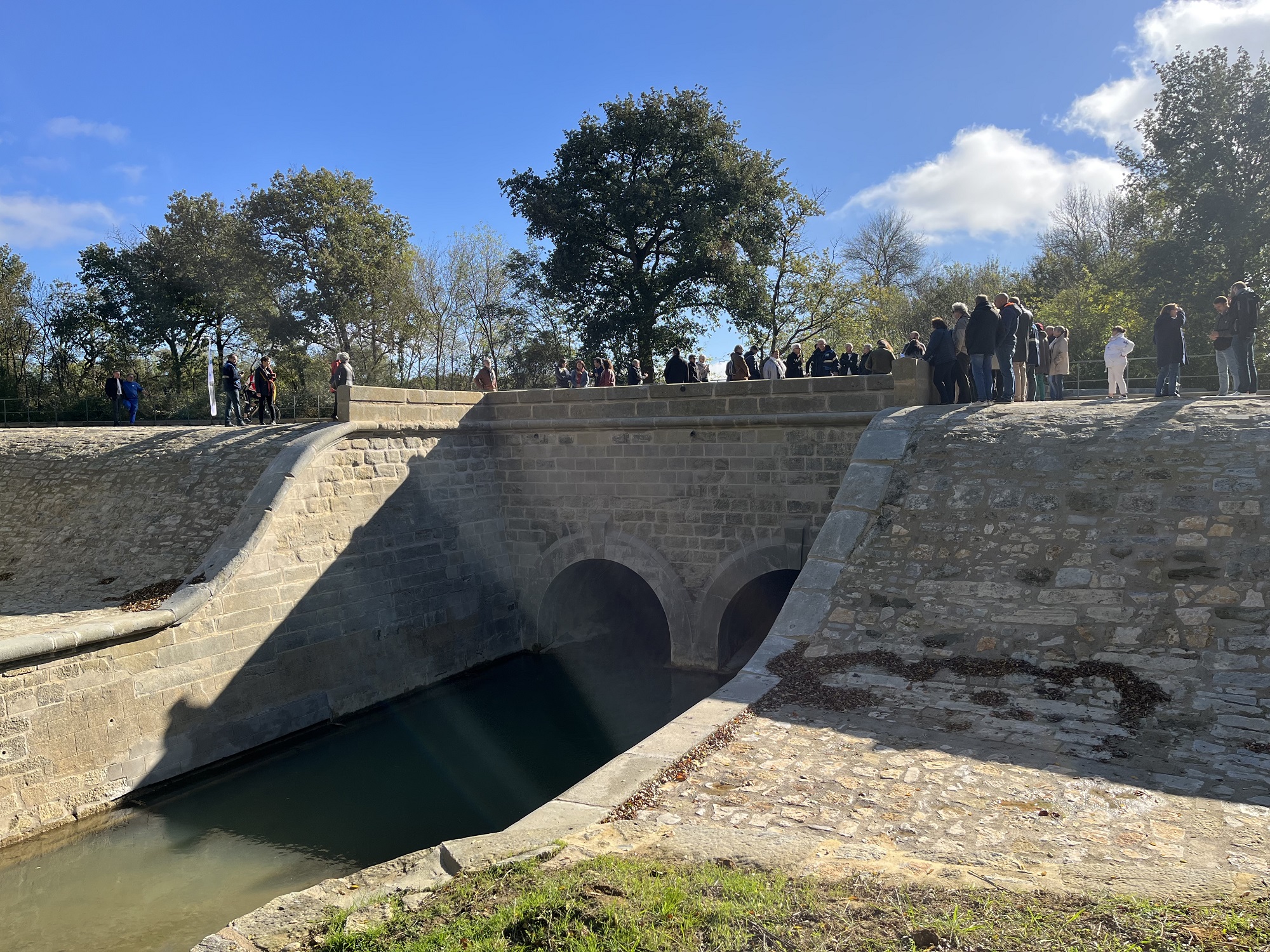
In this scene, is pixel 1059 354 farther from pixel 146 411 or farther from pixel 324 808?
pixel 146 411

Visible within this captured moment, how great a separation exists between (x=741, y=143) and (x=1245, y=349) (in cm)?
1694

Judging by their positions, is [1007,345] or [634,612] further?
[634,612]

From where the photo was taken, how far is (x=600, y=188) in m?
23.6

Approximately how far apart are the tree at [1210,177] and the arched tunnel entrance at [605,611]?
57.4 feet

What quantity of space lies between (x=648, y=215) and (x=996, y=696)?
1880 centimetres

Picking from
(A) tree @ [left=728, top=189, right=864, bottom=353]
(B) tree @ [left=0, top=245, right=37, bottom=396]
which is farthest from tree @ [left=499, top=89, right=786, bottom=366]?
(B) tree @ [left=0, top=245, right=37, bottom=396]

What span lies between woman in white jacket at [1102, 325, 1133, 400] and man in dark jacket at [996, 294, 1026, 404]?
5.60ft

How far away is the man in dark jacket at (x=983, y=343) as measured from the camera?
A: 10336 mm

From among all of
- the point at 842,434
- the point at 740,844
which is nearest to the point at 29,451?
the point at 842,434

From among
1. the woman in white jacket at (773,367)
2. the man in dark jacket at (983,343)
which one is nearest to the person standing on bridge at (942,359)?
the man in dark jacket at (983,343)

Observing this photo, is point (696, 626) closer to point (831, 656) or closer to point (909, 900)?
point (831, 656)

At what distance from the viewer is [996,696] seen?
630 centimetres

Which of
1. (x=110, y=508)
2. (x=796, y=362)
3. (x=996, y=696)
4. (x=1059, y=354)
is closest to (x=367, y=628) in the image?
(x=110, y=508)

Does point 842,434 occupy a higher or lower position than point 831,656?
higher
